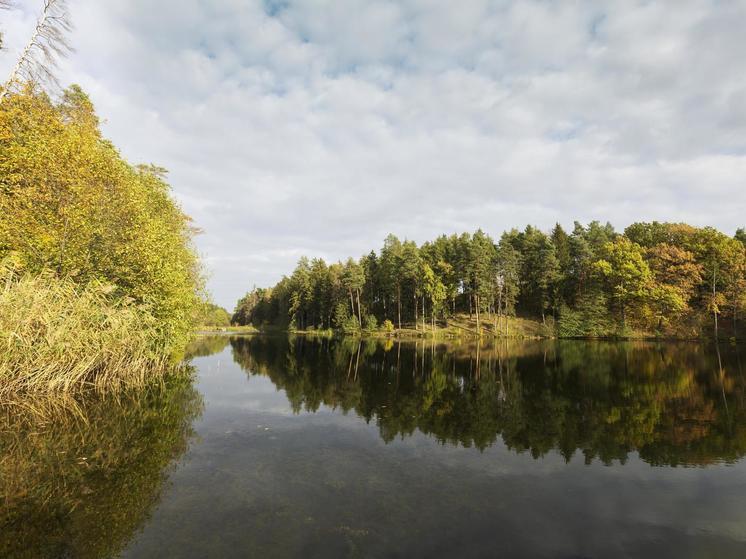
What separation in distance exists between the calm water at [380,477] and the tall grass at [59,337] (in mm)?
1722

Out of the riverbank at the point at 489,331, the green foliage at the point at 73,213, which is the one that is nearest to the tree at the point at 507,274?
the riverbank at the point at 489,331

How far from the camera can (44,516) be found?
7988 mm

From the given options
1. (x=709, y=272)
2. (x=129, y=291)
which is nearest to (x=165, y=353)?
(x=129, y=291)

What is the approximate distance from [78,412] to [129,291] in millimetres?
9588

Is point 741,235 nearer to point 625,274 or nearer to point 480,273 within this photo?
point 625,274

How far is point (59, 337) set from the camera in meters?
15.6

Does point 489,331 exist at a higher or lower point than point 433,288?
lower

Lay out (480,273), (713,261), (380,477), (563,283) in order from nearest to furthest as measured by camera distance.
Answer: (380,477), (713,261), (480,273), (563,283)

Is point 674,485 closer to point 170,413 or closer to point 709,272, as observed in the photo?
point 170,413

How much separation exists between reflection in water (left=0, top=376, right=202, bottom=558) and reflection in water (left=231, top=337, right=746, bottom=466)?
23.6ft

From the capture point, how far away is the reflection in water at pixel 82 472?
7.32 m

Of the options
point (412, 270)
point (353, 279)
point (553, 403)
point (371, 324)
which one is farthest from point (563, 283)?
point (553, 403)

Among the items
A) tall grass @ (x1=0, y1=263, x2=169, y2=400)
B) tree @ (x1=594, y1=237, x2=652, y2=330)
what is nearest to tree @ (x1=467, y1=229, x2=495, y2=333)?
tree @ (x1=594, y1=237, x2=652, y2=330)

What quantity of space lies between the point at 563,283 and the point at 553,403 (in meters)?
75.6
